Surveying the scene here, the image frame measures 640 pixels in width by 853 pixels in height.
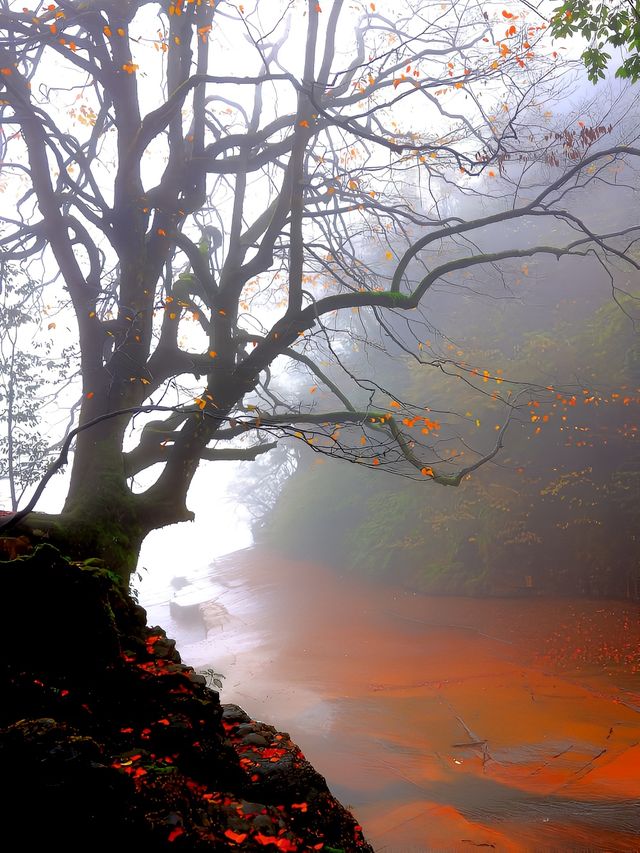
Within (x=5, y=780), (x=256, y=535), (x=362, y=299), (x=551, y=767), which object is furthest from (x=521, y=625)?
(x=256, y=535)

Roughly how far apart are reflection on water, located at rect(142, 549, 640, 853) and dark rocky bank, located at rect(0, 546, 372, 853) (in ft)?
11.0

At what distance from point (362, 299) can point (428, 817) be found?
5951mm

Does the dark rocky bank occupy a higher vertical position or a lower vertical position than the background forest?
lower

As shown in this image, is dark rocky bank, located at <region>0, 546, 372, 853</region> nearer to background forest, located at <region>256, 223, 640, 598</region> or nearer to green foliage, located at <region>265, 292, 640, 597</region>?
background forest, located at <region>256, 223, 640, 598</region>

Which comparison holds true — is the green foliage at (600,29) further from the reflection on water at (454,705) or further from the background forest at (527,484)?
the reflection on water at (454,705)

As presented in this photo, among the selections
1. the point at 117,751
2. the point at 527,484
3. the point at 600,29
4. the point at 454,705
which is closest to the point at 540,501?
the point at 527,484

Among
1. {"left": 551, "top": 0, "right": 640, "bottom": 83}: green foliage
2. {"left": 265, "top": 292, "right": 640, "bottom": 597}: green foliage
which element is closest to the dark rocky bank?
{"left": 551, "top": 0, "right": 640, "bottom": 83}: green foliage

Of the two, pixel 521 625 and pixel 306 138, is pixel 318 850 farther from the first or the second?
pixel 521 625

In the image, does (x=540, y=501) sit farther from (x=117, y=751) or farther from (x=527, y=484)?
(x=117, y=751)

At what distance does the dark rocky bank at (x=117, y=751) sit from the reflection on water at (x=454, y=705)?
334 cm

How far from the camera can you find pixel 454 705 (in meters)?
9.02

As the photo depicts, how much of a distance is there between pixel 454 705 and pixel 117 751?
7.84m

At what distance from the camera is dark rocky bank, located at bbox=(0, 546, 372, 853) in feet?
6.47

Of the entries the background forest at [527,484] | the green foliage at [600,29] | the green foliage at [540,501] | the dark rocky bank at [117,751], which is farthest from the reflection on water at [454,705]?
the green foliage at [600,29]
